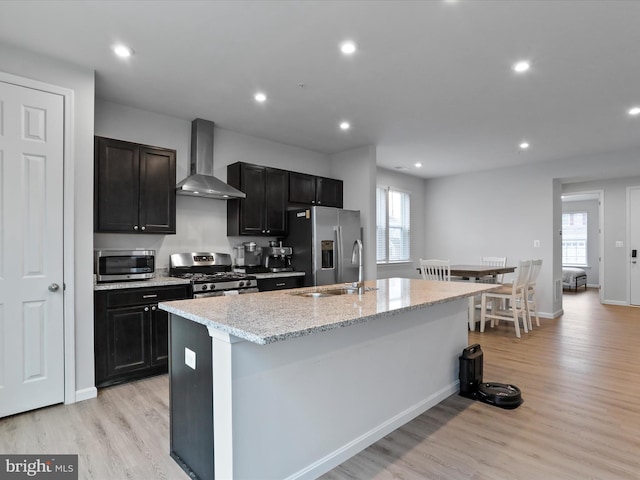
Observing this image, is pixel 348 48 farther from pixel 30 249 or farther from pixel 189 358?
pixel 30 249

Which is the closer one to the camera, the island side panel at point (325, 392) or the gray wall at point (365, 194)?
the island side panel at point (325, 392)

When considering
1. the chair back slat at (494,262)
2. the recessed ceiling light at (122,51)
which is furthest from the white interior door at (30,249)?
the chair back slat at (494,262)

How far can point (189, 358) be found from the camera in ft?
6.13

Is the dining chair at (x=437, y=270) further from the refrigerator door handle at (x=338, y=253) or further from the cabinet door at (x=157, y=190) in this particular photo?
the cabinet door at (x=157, y=190)

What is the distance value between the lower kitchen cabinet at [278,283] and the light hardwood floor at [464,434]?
1342 millimetres

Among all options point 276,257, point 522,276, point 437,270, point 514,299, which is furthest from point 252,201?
point 522,276

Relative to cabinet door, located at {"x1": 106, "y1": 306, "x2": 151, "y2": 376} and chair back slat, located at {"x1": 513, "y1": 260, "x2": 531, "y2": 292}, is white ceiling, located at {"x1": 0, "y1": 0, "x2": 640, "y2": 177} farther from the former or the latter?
cabinet door, located at {"x1": 106, "y1": 306, "x2": 151, "y2": 376}

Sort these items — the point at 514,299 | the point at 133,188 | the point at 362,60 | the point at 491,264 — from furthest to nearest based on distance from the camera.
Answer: the point at 491,264
the point at 514,299
the point at 133,188
the point at 362,60

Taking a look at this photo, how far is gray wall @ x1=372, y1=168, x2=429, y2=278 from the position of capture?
6.90 meters

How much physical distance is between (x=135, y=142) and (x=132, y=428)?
2.73 m

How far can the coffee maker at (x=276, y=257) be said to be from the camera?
15.4 feet

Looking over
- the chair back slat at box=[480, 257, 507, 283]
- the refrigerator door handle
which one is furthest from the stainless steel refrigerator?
A: the chair back slat at box=[480, 257, 507, 283]

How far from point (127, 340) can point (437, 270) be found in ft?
12.8

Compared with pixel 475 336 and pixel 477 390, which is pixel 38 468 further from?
pixel 475 336
